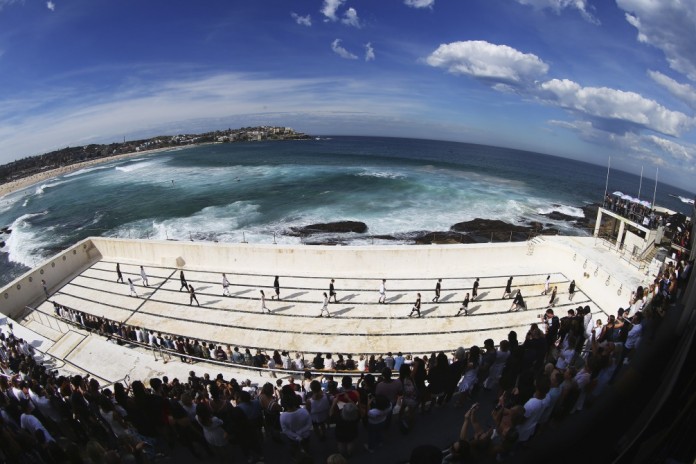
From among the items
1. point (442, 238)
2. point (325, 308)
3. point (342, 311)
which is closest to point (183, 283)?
point (325, 308)

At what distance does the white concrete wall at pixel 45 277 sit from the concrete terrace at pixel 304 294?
0.05 meters

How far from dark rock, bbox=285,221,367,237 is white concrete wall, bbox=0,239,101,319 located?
14295mm

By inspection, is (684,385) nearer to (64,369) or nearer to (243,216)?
(64,369)

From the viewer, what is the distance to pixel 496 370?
621cm

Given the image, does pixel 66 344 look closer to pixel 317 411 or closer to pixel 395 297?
pixel 317 411

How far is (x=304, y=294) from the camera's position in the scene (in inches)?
616

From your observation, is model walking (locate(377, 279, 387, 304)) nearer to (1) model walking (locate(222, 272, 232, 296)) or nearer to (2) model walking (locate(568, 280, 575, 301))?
(1) model walking (locate(222, 272, 232, 296))

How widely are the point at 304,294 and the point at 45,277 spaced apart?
13.3 metres

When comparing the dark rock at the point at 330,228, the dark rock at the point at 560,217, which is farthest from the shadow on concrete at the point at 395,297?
the dark rock at the point at 560,217

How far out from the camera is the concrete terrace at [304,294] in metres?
12.8

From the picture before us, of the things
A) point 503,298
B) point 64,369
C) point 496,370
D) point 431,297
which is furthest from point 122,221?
point 496,370

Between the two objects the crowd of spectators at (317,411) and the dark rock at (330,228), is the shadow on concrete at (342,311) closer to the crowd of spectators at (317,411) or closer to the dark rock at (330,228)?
the crowd of spectators at (317,411)

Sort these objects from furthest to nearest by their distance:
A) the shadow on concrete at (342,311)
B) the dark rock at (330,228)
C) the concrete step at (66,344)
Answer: the dark rock at (330,228) < the shadow on concrete at (342,311) < the concrete step at (66,344)

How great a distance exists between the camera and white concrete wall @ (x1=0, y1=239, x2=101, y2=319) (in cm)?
1511
